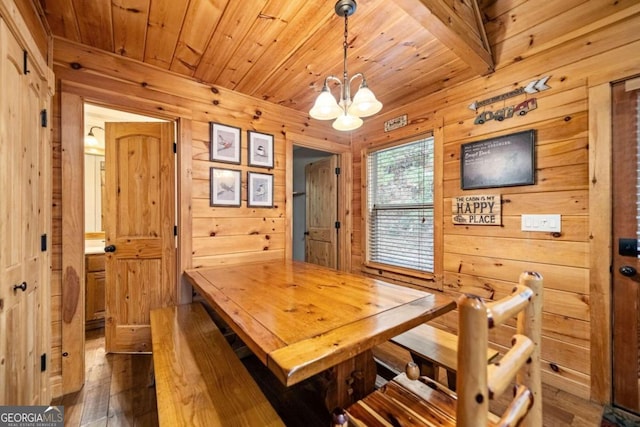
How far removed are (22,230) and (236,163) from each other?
153 cm

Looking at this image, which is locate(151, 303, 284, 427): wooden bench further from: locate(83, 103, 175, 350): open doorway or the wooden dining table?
locate(83, 103, 175, 350): open doorway

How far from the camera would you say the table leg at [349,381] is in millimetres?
1326

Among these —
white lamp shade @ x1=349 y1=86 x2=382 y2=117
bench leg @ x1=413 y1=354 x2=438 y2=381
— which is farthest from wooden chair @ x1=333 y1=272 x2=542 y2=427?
white lamp shade @ x1=349 y1=86 x2=382 y2=117

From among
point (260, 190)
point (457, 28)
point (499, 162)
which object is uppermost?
point (457, 28)

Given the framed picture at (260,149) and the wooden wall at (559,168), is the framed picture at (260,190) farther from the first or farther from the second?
the wooden wall at (559,168)

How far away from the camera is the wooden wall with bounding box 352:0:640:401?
1.63 m

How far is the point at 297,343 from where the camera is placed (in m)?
0.93

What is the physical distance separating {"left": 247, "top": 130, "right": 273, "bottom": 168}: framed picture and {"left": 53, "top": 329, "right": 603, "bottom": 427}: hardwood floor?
189 cm

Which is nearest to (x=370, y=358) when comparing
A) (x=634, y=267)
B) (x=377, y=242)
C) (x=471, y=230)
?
(x=471, y=230)

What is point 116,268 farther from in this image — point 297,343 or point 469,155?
point 469,155

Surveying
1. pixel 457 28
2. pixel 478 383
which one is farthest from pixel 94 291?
pixel 457 28

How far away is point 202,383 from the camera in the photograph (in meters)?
1.20

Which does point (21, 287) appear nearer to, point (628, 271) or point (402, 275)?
point (402, 275)

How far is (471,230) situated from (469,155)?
65 cm
